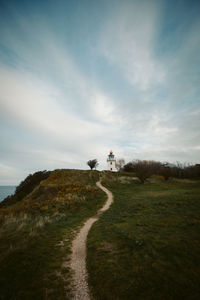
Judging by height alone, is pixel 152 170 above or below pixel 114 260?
above

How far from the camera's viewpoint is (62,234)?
8.18m

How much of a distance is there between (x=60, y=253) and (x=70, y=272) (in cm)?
149

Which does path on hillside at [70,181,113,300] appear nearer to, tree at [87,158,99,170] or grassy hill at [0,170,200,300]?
grassy hill at [0,170,200,300]

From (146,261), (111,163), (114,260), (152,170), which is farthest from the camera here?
(111,163)

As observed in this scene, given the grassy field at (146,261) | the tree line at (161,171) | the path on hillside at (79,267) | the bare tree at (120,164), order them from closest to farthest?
the grassy field at (146,261), the path on hillside at (79,267), the tree line at (161,171), the bare tree at (120,164)

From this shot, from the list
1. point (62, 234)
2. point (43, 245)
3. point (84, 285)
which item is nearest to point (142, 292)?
point (84, 285)

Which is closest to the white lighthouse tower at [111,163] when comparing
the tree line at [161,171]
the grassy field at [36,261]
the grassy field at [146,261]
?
the tree line at [161,171]

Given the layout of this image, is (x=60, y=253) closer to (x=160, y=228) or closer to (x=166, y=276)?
(x=166, y=276)

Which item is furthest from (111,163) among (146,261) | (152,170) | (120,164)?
(146,261)

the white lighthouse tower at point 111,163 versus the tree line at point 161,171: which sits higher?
the white lighthouse tower at point 111,163

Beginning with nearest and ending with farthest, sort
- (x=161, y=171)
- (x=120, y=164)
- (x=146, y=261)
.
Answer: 1. (x=146, y=261)
2. (x=161, y=171)
3. (x=120, y=164)

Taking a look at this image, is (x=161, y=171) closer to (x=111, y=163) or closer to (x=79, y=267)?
(x=111, y=163)

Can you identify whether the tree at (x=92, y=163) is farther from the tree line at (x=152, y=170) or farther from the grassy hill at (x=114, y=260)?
the grassy hill at (x=114, y=260)

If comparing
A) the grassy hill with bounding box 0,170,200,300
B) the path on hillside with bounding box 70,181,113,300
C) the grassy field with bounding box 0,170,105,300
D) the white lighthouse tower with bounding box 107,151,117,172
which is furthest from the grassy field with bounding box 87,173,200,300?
the white lighthouse tower with bounding box 107,151,117,172
